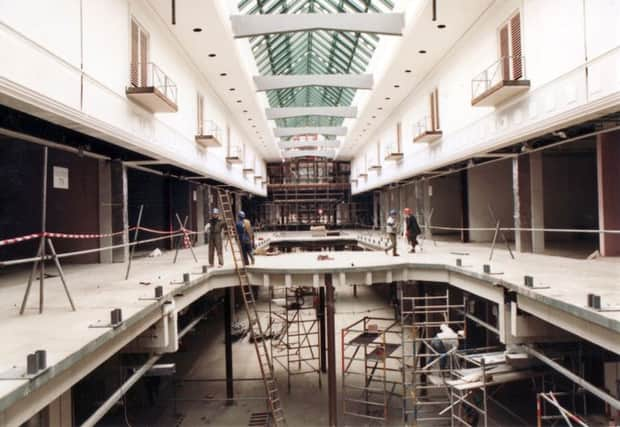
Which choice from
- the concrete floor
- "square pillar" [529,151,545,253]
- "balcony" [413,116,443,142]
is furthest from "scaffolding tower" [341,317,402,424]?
"balcony" [413,116,443,142]

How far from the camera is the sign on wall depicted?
980 centimetres

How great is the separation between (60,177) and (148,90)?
123 inches

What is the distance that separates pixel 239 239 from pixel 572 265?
7.05 metres

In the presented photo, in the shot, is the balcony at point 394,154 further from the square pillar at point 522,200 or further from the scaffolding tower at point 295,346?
the square pillar at point 522,200

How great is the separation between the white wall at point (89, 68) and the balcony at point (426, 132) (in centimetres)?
796

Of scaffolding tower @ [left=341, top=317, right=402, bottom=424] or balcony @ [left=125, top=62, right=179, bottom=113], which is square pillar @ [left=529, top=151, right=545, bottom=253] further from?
balcony @ [left=125, top=62, right=179, bottom=113]

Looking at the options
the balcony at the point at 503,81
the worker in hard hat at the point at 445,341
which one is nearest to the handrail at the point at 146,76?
the balcony at the point at 503,81

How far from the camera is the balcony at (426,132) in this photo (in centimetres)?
1427

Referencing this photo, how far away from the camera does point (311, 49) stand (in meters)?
20.9

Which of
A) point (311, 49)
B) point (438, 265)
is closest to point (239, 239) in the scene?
point (438, 265)

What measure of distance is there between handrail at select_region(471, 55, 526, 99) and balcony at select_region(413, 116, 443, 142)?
2811mm

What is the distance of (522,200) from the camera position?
437 inches

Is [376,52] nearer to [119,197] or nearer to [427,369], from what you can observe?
[119,197]

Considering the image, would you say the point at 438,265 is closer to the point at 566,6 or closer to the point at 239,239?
the point at 239,239
